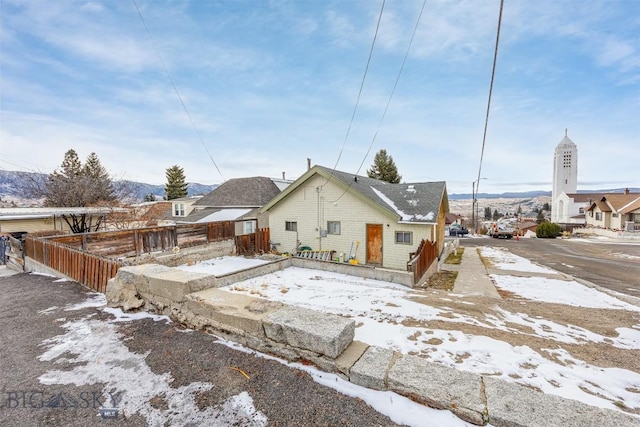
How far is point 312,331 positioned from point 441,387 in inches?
51.9

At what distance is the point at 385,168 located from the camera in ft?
122

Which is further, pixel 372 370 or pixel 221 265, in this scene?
pixel 221 265

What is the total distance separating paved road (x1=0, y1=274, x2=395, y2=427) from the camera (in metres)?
2.28

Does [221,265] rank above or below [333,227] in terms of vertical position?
below

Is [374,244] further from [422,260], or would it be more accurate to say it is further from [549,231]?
[549,231]

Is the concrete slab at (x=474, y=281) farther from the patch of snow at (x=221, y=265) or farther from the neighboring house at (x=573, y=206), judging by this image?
the neighboring house at (x=573, y=206)

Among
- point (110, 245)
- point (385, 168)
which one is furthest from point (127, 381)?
point (385, 168)

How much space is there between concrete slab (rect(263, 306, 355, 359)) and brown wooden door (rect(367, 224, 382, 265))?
34.5 feet

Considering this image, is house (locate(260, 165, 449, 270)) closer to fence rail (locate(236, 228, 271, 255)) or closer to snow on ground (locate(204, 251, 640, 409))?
fence rail (locate(236, 228, 271, 255))

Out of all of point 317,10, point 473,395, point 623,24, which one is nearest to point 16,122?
point 317,10

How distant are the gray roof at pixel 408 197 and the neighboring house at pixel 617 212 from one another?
33.9m

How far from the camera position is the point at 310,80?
1778 cm

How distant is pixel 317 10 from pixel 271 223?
36.7 feet

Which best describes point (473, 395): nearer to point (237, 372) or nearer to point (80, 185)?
point (237, 372)
